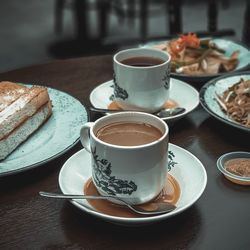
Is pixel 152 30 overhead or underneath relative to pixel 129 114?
underneath

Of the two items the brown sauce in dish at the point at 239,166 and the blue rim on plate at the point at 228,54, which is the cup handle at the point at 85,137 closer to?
the brown sauce in dish at the point at 239,166

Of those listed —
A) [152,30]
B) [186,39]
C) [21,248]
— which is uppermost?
[186,39]

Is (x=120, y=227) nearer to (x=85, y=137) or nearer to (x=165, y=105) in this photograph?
(x=85, y=137)

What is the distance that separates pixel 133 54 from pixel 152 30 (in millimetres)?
3318

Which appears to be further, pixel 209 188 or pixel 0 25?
pixel 0 25

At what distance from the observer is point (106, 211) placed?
767 mm

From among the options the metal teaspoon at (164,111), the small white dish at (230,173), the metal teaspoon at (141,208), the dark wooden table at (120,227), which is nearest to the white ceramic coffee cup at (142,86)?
the metal teaspoon at (164,111)

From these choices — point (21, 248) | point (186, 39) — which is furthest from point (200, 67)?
point (21, 248)

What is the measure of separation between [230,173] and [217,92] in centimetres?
35

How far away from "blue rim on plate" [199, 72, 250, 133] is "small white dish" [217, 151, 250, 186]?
0.07m

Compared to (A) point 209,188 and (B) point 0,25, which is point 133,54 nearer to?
(A) point 209,188

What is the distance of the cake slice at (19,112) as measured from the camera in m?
0.98

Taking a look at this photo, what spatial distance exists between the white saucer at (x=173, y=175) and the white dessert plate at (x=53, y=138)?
0.07 meters

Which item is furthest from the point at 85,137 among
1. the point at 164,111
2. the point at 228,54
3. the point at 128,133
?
the point at 228,54
